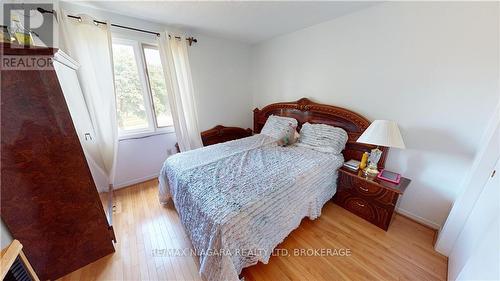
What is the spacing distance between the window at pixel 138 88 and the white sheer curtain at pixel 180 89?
220 millimetres

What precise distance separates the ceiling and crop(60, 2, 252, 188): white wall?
0.21 m

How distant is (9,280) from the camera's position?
2.96 ft

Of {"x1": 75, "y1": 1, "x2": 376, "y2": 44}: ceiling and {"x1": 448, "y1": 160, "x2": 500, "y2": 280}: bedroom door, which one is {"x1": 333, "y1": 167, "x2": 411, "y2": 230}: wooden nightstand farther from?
{"x1": 75, "y1": 1, "x2": 376, "y2": 44}: ceiling

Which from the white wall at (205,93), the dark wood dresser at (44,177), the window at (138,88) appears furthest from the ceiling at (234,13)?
the dark wood dresser at (44,177)

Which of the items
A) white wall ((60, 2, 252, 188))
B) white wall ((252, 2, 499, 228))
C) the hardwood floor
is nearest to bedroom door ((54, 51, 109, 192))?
white wall ((60, 2, 252, 188))

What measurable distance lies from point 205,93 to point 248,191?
2176mm

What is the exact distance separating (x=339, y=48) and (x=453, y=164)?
66.4 inches

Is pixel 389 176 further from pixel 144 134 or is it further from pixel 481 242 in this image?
pixel 144 134

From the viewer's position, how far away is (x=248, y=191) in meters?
1.37

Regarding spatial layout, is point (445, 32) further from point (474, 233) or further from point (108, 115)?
point (108, 115)

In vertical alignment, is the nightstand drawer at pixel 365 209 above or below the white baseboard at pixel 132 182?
above

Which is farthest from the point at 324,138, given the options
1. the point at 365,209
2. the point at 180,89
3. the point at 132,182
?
the point at 132,182

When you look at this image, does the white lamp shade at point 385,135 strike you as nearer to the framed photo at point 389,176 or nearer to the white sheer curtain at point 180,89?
the framed photo at point 389,176

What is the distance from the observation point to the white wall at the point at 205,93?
7.95 ft
